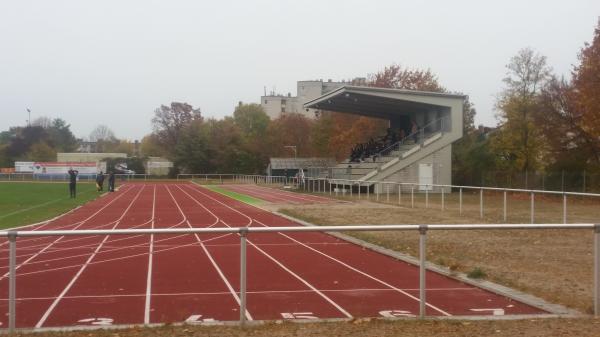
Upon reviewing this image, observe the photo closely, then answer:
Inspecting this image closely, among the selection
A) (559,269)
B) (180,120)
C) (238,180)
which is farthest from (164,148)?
(559,269)

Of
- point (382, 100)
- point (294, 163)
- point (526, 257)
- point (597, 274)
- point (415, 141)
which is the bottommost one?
point (526, 257)

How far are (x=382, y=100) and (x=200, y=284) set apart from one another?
40.5 m

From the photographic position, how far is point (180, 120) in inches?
4564

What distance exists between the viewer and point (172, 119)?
116000 mm

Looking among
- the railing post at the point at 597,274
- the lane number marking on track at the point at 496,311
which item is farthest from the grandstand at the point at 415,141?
the railing post at the point at 597,274

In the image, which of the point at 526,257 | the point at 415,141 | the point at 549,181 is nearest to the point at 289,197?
the point at 415,141

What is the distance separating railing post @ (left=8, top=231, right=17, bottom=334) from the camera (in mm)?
6305

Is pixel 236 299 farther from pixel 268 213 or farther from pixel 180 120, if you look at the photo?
pixel 180 120

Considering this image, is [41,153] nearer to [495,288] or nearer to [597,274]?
[495,288]

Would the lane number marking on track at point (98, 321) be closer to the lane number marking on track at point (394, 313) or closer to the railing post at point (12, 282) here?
the railing post at point (12, 282)

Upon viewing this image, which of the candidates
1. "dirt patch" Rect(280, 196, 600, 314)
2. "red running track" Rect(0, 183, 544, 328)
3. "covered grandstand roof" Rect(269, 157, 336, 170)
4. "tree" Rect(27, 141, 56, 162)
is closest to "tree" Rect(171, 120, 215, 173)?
"covered grandstand roof" Rect(269, 157, 336, 170)

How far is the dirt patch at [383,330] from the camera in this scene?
6.26 meters

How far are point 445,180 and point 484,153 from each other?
11709 millimetres

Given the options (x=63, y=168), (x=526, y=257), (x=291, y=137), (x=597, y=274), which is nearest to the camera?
(x=597, y=274)
